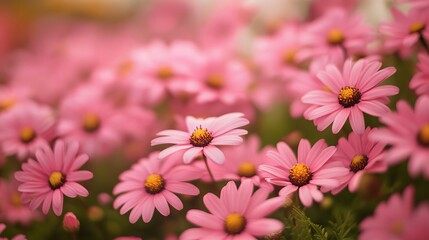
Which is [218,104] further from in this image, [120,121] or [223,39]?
[223,39]

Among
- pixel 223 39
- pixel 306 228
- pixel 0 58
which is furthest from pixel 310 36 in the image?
pixel 0 58

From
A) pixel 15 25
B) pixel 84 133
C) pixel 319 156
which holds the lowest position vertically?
pixel 319 156

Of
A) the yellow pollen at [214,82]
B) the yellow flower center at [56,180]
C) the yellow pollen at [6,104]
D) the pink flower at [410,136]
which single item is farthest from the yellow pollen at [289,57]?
the yellow pollen at [6,104]

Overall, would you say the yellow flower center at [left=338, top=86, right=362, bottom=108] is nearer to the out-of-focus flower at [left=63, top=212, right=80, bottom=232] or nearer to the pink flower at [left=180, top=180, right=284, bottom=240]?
the pink flower at [left=180, top=180, right=284, bottom=240]

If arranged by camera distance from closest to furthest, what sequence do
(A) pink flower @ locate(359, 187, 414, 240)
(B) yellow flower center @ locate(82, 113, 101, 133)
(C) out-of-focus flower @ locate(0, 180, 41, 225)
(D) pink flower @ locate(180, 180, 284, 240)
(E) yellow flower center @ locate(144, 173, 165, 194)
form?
1. (A) pink flower @ locate(359, 187, 414, 240)
2. (D) pink flower @ locate(180, 180, 284, 240)
3. (E) yellow flower center @ locate(144, 173, 165, 194)
4. (C) out-of-focus flower @ locate(0, 180, 41, 225)
5. (B) yellow flower center @ locate(82, 113, 101, 133)

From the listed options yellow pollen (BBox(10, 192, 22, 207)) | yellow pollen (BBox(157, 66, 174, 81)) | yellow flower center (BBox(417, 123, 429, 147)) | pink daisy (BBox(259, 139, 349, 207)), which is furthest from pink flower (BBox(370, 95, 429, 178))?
yellow pollen (BBox(10, 192, 22, 207))

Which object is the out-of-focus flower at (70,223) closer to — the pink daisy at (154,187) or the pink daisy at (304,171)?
the pink daisy at (154,187)
